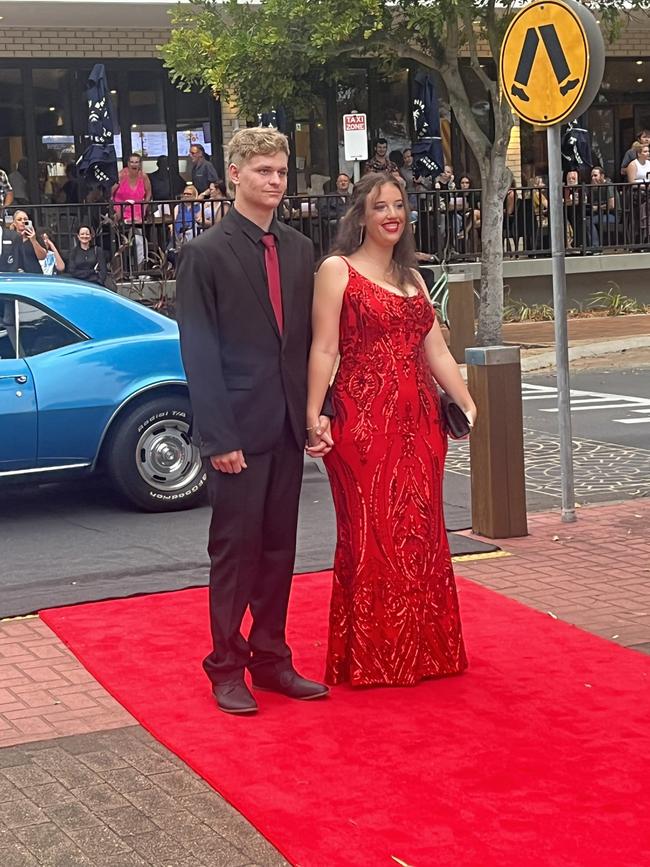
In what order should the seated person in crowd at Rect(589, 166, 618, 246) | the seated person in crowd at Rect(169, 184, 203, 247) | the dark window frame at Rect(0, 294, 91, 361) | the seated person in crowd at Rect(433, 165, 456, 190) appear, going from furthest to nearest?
the seated person in crowd at Rect(589, 166, 618, 246) < the seated person in crowd at Rect(433, 165, 456, 190) < the seated person in crowd at Rect(169, 184, 203, 247) < the dark window frame at Rect(0, 294, 91, 361)

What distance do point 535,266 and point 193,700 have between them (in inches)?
681

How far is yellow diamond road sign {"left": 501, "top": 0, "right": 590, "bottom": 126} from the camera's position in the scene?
8008mm

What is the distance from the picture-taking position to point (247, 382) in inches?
205

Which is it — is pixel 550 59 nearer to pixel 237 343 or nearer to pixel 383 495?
pixel 383 495

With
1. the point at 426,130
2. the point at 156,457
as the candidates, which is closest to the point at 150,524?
the point at 156,457

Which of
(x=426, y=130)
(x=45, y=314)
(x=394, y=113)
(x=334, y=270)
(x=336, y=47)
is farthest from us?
(x=394, y=113)

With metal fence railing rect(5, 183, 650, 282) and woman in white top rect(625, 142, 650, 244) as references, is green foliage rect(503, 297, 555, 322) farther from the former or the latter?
woman in white top rect(625, 142, 650, 244)

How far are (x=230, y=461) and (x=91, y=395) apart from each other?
397 cm

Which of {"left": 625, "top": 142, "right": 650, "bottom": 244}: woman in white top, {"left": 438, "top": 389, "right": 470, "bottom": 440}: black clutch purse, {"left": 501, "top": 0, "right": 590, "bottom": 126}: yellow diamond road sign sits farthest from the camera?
{"left": 625, "top": 142, "right": 650, "bottom": 244}: woman in white top

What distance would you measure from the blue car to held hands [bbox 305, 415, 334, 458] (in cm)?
364

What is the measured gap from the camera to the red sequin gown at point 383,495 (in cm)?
551

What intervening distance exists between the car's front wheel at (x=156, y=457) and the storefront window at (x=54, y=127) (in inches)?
621

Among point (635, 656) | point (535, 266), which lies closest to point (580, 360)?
point (535, 266)

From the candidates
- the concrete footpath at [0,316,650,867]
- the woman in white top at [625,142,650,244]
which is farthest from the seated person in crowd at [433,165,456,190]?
the concrete footpath at [0,316,650,867]
